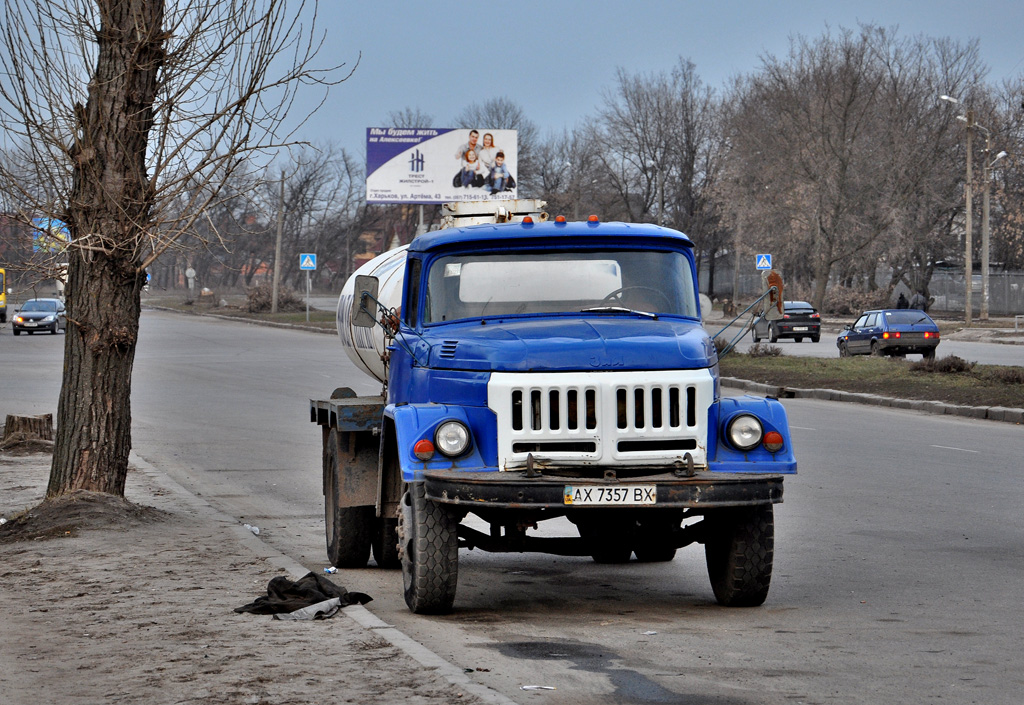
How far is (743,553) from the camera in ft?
23.8

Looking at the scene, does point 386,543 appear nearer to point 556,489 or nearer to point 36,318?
point 556,489

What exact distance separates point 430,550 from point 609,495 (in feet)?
3.33

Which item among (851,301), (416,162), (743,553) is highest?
(416,162)

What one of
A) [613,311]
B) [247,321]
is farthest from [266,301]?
[613,311]

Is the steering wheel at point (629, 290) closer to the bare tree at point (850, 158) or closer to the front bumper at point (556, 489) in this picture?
the front bumper at point (556, 489)

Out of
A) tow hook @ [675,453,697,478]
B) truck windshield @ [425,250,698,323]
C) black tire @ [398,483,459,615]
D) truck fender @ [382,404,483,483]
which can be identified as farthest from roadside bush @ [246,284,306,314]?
tow hook @ [675,453,697,478]

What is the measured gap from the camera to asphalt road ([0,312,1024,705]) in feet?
19.0

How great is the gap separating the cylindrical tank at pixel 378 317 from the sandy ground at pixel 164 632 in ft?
6.06

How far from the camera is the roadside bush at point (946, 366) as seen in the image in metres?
25.4

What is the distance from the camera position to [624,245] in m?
7.97

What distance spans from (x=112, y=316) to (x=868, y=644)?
6.48 m

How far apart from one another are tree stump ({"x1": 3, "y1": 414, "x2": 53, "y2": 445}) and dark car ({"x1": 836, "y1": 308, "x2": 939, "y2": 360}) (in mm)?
23309

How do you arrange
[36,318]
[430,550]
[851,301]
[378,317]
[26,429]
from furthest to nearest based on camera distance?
1. [851,301]
2. [36,318]
3. [26,429]
4. [378,317]
5. [430,550]

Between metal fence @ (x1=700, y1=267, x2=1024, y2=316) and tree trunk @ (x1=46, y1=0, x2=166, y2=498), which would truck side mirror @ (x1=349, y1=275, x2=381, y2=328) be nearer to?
tree trunk @ (x1=46, y1=0, x2=166, y2=498)
